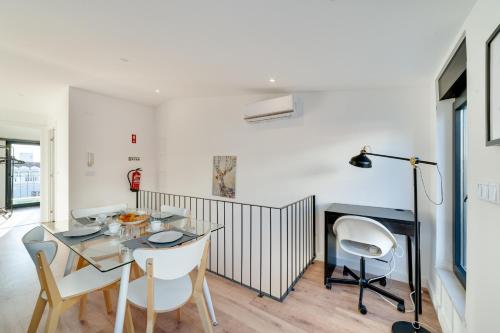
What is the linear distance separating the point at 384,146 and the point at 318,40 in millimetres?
1600

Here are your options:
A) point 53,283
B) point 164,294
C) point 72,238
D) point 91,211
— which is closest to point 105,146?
point 91,211

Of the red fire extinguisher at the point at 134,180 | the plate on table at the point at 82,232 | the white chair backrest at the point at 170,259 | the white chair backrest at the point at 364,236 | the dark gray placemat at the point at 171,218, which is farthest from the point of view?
the red fire extinguisher at the point at 134,180

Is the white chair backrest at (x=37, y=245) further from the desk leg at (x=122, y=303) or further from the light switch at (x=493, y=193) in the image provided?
the light switch at (x=493, y=193)

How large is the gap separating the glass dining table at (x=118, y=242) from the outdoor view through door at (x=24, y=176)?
20.1ft

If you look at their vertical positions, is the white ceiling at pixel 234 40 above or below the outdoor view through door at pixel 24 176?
above

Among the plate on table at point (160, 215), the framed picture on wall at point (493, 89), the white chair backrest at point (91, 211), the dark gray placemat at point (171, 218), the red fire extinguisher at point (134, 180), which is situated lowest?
the dark gray placemat at point (171, 218)

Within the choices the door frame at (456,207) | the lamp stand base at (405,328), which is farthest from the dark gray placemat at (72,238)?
the door frame at (456,207)

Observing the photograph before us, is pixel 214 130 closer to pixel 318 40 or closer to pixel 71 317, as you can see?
pixel 318 40

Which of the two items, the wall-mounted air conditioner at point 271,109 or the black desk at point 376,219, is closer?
the black desk at point 376,219

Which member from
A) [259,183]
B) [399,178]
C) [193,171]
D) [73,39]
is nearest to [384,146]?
[399,178]

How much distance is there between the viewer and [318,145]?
313 cm

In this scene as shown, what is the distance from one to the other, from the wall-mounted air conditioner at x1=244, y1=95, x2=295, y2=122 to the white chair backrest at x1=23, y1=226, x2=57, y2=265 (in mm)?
2723

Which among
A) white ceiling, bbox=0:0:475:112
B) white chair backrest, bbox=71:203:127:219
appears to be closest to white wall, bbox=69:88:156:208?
white ceiling, bbox=0:0:475:112

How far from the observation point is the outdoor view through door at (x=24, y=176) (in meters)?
6.19
